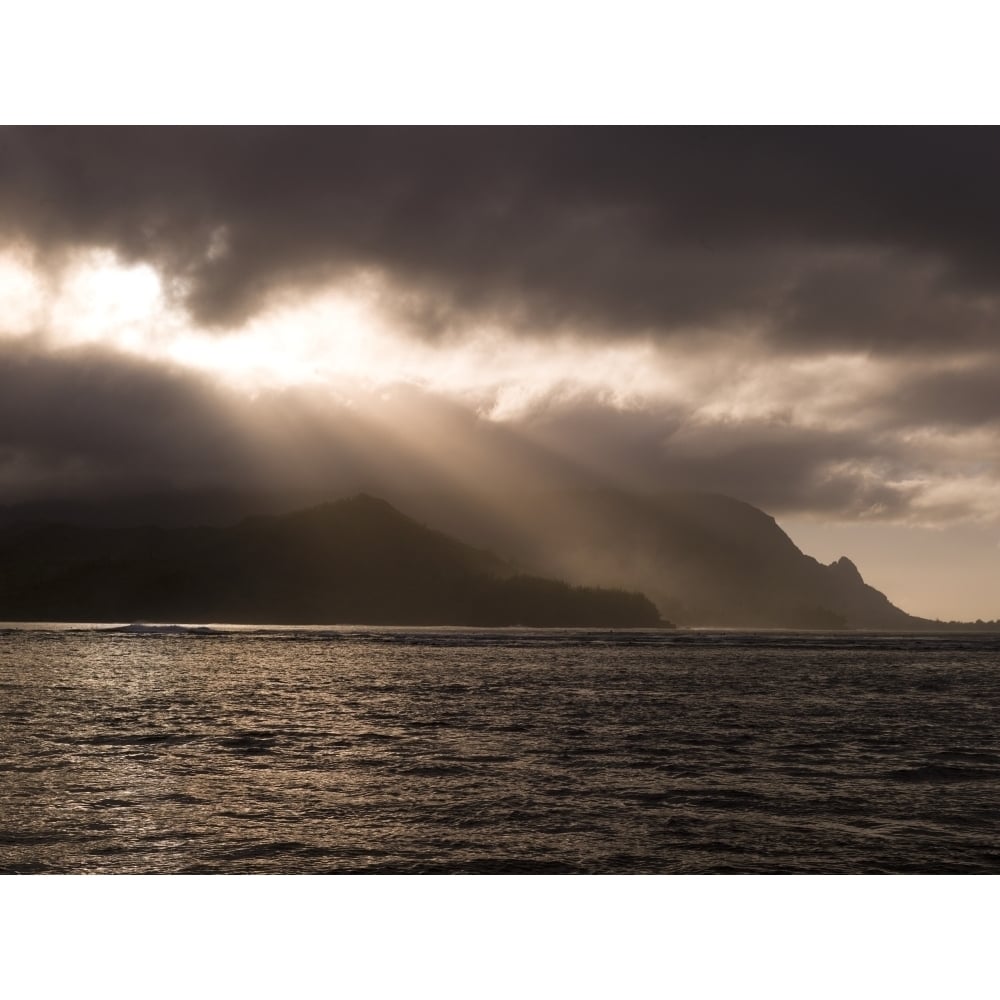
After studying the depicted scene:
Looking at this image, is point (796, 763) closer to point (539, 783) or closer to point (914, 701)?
point (539, 783)

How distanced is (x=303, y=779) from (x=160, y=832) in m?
6.10

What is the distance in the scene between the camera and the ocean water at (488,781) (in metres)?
17.1

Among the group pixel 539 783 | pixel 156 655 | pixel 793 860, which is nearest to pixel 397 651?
pixel 156 655

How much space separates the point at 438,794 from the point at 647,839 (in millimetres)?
6029

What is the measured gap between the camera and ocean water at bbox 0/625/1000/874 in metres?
Result: 17.1

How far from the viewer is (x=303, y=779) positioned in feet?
78.9

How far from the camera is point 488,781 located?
24.2 m

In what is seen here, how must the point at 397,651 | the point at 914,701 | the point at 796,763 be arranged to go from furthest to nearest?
the point at 397,651, the point at 914,701, the point at 796,763

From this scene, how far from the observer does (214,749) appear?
29.9 m

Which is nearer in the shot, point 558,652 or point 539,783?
point 539,783

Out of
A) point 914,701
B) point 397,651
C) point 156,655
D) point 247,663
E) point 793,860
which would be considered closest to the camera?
point 793,860

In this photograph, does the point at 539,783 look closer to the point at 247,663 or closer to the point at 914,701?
the point at 914,701

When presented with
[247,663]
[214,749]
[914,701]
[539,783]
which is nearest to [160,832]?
[539,783]

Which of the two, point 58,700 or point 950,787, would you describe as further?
point 58,700
